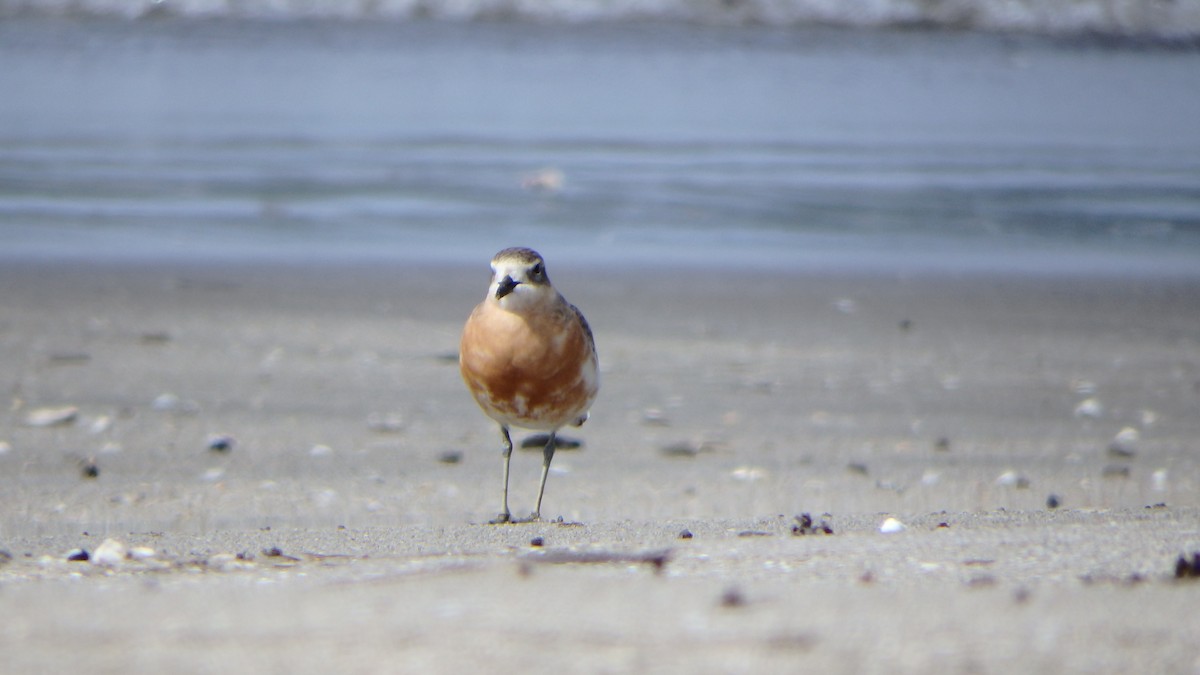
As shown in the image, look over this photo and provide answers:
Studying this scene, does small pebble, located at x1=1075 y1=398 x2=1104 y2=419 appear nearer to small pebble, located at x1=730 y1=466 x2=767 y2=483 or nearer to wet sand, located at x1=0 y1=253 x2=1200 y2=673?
wet sand, located at x1=0 y1=253 x2=1200 y2=673

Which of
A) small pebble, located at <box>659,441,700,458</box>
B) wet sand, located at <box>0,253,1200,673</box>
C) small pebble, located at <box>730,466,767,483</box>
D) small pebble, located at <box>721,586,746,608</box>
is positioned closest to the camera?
wet sand, located at <box>0,253,1200,673</box>

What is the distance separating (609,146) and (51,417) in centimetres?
1329

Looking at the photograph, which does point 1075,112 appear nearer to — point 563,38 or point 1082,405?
point 563,38

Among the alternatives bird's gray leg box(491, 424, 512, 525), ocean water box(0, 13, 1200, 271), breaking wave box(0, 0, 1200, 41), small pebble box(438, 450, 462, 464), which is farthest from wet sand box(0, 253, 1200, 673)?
breaking wave box(0, 0, 1200, 41)

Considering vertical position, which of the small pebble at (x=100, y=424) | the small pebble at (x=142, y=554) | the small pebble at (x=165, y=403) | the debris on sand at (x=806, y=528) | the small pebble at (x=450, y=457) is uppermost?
the debris on sand at (x=806, y=528)

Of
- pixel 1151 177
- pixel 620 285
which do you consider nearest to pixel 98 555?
pixel 620 285

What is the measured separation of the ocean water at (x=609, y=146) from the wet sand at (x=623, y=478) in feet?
6.03

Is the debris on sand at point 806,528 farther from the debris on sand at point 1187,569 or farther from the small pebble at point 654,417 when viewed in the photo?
the small pebble at point 654,417

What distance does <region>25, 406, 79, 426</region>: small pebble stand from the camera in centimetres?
710

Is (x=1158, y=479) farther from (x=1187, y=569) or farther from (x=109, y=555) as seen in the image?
(x=109, y=555)

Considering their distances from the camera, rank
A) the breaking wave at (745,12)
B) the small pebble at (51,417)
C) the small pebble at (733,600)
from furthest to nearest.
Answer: the breaking wave at (745,12), the small pebble at (51,417), the small pebble at (733,600)

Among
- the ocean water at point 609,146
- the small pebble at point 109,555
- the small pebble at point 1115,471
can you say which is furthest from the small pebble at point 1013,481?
the ocean water at point 609,146

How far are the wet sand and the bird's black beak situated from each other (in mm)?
844

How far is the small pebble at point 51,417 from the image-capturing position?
23.3ft
